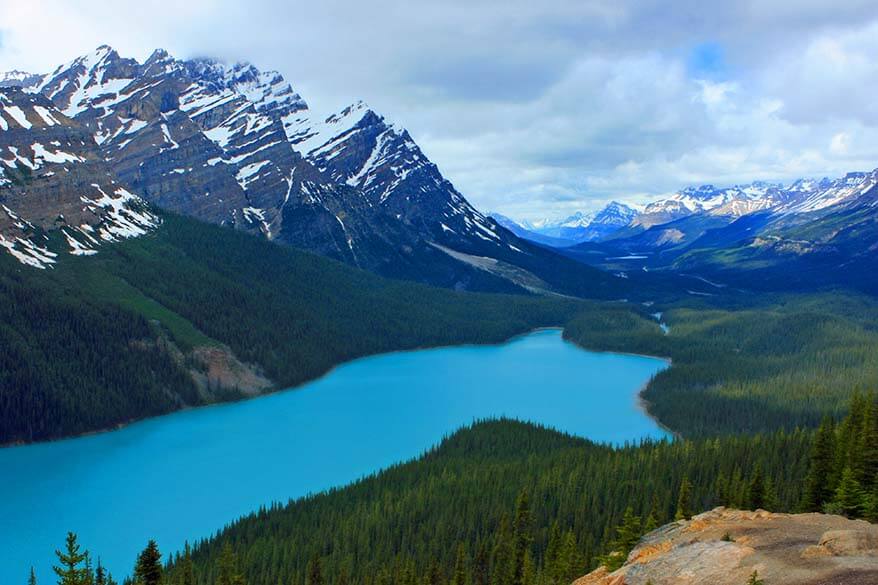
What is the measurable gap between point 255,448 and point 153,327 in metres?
41.4

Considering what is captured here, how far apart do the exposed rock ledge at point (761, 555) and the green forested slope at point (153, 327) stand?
8923 centimetres

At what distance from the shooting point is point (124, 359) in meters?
117

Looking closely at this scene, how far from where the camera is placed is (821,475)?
51.0 meters

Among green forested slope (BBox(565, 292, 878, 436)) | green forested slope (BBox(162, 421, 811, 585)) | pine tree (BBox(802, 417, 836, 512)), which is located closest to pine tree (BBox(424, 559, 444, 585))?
green forested slope (BBox(162, 421, 811, 585))

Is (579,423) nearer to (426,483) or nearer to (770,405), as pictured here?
(770,405)

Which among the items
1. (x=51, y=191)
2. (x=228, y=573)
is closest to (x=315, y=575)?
(x=228, y=573)

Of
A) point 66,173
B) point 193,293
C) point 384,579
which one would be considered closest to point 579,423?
point 384,579

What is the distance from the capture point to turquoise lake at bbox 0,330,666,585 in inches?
2810

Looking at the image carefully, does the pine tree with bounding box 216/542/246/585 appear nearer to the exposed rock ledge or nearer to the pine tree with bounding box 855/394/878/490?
the exposed rock ledge

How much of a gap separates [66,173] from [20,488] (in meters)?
96.2

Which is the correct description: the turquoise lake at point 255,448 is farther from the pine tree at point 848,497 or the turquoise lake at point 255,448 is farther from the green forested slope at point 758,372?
the pine tree at point 848,497

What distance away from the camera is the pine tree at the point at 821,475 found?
4903 centimetres

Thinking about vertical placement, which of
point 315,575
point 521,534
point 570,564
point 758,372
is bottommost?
point 315,575

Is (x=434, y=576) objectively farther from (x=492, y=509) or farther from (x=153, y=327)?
(x=153, y=327)
